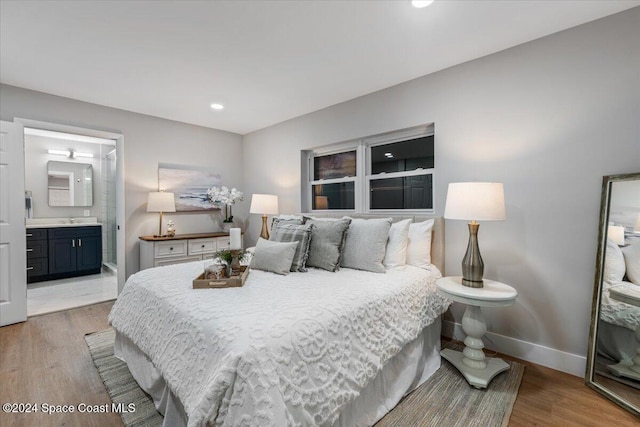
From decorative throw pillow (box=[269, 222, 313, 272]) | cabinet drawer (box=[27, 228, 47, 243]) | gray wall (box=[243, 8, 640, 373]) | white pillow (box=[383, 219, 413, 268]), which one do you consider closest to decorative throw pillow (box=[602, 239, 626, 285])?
gray wall (box=[243, 8, 640, 373])

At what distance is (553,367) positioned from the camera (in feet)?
7.08

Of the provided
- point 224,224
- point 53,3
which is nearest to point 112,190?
point 224,224

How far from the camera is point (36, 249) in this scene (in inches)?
178

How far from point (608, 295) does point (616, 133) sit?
3.54ft

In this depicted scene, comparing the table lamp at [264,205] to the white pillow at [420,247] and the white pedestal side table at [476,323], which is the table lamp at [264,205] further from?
the white pedestal side table at [476,323]

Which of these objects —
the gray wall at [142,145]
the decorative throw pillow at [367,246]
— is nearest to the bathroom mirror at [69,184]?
the gray wall at [142,145]

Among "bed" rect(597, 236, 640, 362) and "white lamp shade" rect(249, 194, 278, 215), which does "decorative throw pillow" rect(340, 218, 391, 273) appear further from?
"white lamp shade" rect(249, 194, 278, 215)

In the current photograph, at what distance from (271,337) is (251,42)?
2173mm

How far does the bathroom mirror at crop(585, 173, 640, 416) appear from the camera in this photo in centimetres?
175

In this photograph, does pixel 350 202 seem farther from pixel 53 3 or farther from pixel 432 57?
pixel 53 3

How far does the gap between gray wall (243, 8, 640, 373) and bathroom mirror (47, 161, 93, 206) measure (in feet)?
19.5

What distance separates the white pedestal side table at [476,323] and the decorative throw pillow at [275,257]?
1149 mm

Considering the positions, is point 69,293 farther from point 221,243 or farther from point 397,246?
point 397,246

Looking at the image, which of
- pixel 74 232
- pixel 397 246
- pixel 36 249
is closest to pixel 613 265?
pixel 397 246
